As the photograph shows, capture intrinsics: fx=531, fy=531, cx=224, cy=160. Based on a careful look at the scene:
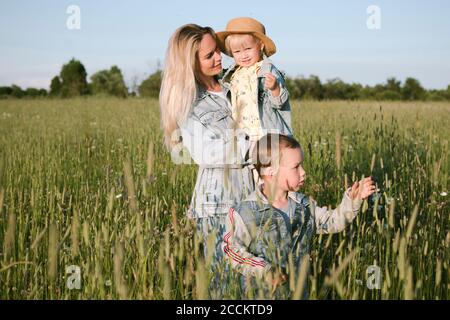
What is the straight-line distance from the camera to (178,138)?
2.71m

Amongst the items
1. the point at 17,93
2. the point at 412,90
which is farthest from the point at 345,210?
the point at 412,90

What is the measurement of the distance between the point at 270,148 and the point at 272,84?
0.51 m

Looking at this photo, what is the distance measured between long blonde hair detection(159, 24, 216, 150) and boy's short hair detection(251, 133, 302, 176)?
1.76ft

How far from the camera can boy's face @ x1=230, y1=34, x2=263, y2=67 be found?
2.76 m

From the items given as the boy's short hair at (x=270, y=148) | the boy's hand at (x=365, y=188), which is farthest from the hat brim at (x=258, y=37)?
the boy's hand at (x=365, y=188)

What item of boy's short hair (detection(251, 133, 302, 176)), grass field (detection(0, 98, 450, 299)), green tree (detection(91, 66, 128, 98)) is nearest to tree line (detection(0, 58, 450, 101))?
green tree (detection(91, 66, 128, 98))

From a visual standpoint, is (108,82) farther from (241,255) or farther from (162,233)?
(241,255)

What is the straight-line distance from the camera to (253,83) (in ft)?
8.80

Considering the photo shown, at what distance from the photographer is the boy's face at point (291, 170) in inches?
80.6

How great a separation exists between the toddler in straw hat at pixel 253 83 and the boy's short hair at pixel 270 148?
0.41 metres

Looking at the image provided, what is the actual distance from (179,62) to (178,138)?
38 centimetres
